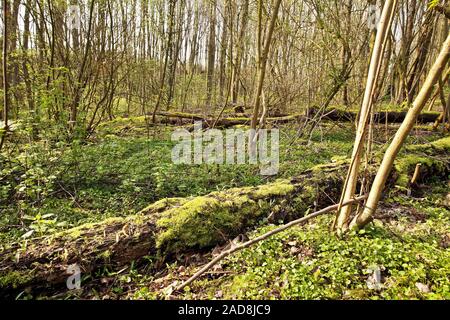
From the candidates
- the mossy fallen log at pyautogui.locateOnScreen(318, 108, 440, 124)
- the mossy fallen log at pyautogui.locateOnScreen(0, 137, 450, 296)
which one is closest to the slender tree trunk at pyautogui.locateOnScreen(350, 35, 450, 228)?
the mossy fallen log at pyautogui.locateOnScreen(0, 137, 450, 296)

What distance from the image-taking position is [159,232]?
260cm

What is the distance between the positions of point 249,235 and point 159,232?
900 millimetres

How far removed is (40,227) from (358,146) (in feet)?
9.93

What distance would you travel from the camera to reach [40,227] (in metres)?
2.67

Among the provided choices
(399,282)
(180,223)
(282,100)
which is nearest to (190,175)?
(180,223)

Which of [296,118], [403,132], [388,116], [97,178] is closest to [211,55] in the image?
[296,118]

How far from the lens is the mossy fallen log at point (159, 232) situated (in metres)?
2.20

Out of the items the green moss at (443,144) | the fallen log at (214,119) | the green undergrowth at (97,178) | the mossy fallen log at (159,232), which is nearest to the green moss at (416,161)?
the green moss at (443,144)

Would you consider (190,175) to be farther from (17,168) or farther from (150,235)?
(17,168)

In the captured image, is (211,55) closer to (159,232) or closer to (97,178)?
(97,178)

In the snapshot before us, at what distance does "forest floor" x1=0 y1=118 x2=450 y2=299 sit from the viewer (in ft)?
6.41

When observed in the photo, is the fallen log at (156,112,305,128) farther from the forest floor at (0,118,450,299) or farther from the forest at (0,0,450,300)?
the forest floor at (0,118,450,299)

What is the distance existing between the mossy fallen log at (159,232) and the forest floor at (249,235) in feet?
0.42

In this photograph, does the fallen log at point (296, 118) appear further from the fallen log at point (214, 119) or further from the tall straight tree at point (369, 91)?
the tall straight tree at point (369, 91)
